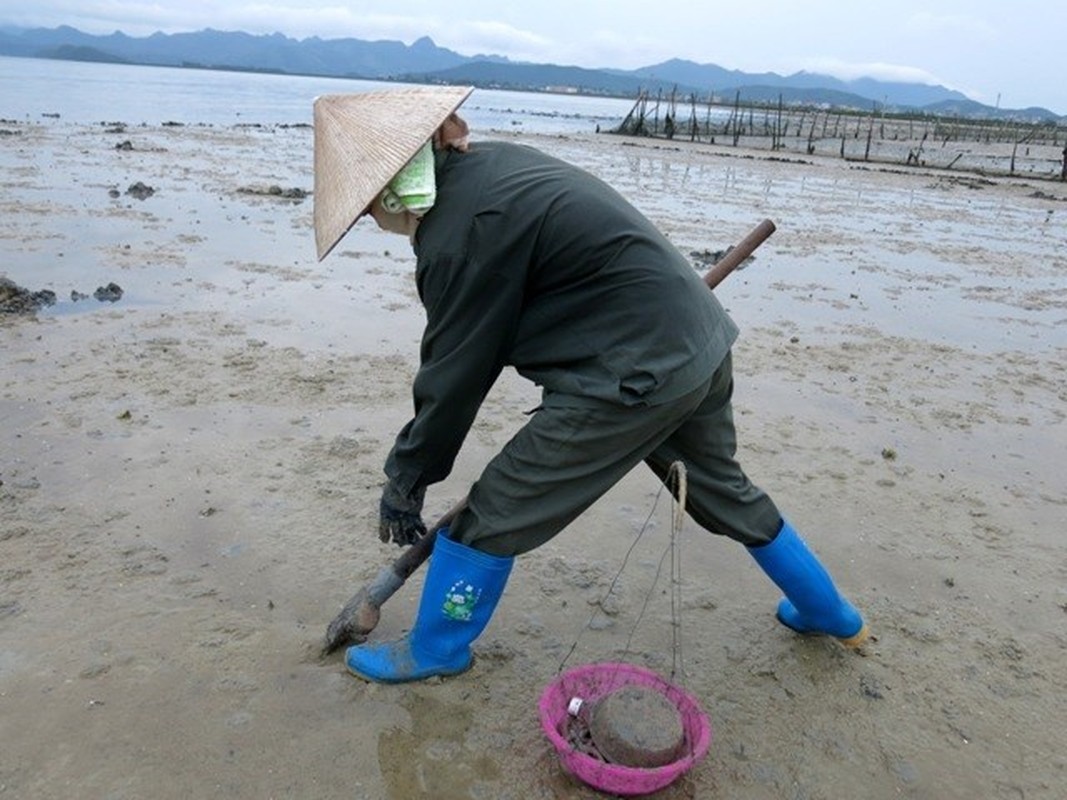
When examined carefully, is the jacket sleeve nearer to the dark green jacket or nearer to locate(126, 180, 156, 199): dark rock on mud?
the dark green jacket

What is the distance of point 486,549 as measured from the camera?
7.68 ft

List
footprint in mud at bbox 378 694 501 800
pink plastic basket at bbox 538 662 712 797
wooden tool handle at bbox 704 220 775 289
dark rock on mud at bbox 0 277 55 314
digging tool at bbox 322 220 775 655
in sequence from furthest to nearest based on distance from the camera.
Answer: dark rock on mud at bbox 0 277 55 314 → wooden tool handle at bbox 704 220 775 289 → digging tool at bbox 322 220 775 655 → footprint in mud at bbox 378 694 501 800 → pink plastic basket at bbox 538 662 712 797

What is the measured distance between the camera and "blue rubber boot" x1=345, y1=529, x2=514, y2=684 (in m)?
2.38

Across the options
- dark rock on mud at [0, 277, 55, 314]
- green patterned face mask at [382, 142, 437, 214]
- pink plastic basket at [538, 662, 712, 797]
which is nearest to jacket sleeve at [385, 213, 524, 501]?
green patterned face mask at [382, 142, 437, 214]

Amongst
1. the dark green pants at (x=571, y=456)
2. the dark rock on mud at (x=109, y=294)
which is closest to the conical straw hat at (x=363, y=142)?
the dark green pants at (x=571, y=456)

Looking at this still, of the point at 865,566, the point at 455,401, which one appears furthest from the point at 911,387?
the point at 455,401

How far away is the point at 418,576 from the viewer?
3.28m

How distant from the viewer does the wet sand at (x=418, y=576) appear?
8.04 feet

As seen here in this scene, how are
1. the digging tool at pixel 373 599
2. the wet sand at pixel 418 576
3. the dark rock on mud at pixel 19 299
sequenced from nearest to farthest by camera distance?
1. the wet sand at pixel 418 576
2. the digging tool at pixel 373 599
3. the dark rock on mud at pixel 19 299

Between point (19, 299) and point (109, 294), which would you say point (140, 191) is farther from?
point (19, 299)

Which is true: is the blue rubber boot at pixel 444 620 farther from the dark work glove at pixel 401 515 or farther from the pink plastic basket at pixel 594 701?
the pink plastic basket at pixel 594 701

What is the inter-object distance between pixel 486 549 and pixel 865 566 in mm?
1965

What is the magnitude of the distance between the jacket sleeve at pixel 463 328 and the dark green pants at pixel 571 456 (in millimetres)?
172

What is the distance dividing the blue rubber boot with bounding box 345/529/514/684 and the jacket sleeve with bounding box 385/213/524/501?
1.11 feet
